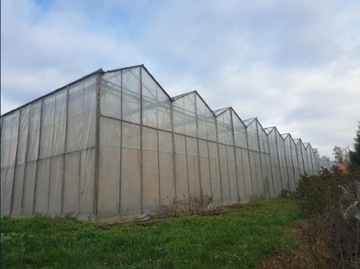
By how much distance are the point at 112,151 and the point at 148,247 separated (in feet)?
19.7

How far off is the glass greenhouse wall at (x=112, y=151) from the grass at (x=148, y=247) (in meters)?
2.68

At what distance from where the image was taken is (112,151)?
39.5ft

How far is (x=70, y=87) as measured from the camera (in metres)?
13.6

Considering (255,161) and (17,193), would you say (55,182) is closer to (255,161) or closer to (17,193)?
(17,193)

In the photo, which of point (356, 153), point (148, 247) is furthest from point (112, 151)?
point (356, 153)

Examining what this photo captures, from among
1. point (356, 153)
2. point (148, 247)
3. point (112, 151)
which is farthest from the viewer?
point (356, 153)

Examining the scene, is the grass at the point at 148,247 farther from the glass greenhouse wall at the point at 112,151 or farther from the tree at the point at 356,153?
the tree at the point at 356,153

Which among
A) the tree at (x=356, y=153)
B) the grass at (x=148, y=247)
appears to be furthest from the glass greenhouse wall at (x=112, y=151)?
the tree at (x=356, y=153)

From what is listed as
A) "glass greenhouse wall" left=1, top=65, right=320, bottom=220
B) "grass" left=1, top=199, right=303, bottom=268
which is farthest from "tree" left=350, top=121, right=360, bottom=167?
"grass" left=1, top=199, right=303, bottom=268

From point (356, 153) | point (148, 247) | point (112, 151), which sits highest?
point (356, 153)

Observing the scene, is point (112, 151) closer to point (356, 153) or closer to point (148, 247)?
point (148, 247)

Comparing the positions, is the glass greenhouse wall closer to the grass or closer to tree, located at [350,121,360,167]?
the grass

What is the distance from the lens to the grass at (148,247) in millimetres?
5629

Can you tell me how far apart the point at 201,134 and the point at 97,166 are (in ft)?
25.7
